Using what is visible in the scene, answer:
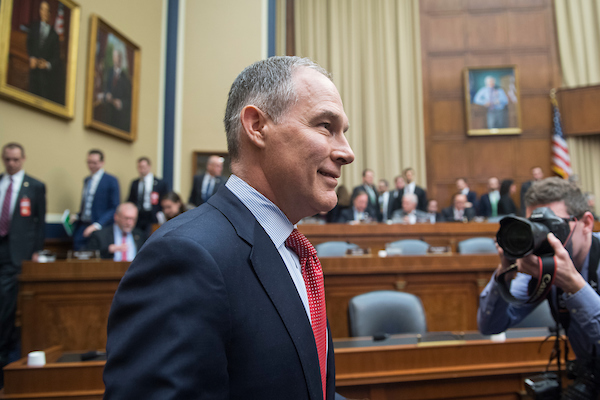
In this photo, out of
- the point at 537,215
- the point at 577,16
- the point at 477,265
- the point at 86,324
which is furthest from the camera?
the point at 577,16

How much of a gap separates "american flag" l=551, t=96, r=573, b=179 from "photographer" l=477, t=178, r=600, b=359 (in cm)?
944

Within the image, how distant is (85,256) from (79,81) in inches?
132

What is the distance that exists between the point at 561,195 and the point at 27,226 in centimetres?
465

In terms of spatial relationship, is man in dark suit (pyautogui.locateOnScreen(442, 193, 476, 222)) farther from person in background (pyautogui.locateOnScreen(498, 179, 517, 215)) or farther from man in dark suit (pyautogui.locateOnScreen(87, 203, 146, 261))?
man in dark suit (pyautogui.locateOnScreen(87, 203, 146, 261))

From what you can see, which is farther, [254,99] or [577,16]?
[577,16]

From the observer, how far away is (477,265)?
143 inches

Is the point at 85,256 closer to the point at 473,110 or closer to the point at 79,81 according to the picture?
the point at 79,81

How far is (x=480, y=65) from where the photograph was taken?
1069cm

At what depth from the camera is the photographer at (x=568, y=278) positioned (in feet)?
5.19

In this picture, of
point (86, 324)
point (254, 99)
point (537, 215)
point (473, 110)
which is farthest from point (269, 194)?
point (473, 110)

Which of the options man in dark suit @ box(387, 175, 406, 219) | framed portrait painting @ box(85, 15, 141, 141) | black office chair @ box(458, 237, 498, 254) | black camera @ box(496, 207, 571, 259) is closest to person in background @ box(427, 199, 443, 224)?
man in dark suit @ box(387, 175, 406, 219)

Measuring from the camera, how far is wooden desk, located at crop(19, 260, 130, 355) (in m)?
3.34

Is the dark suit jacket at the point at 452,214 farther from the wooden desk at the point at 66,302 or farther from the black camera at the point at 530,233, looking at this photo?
the black camera at the point at 530,233

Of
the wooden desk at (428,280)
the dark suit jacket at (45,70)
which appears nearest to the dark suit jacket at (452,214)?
the wooden desk at (428,280)
